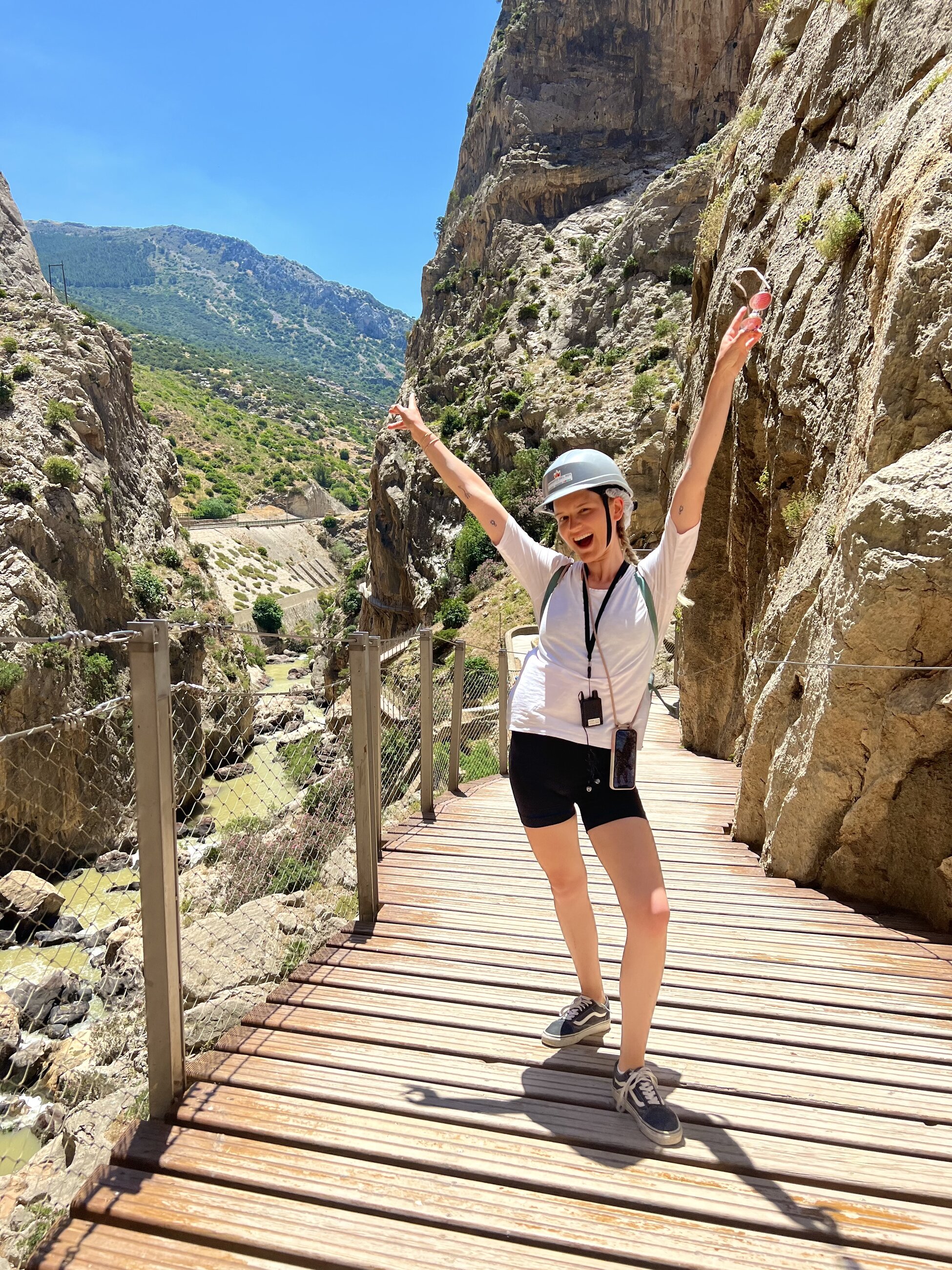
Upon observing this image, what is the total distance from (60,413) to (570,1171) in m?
33.8

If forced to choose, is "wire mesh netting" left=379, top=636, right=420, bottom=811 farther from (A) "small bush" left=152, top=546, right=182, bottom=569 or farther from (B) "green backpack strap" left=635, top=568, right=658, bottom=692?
(A) "small bush" left=152, top=546, right=182, bottom=569

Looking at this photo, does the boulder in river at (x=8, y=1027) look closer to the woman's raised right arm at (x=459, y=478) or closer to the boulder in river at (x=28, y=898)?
the boulder in river at (x=28, y=898)

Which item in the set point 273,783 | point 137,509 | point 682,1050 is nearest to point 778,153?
point 682,1050

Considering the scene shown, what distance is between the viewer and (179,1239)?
190 centimetres

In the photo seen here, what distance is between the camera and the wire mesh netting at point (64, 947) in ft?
13.6

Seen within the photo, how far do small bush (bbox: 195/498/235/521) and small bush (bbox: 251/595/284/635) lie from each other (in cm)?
1635

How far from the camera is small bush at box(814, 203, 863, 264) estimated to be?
5.14 m

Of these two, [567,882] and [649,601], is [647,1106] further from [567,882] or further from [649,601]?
[649,601]

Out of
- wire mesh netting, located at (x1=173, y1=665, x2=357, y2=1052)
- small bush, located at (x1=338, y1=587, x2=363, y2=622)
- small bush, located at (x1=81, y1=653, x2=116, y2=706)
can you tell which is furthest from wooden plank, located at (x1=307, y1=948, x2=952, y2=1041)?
small bush, located at (x1=338, y1=587, x2=363, y2=622)

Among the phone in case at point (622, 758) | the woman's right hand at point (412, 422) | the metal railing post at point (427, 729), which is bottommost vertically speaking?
the metal railing post at point (427, 729)

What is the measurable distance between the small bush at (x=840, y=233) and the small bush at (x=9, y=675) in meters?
23.2

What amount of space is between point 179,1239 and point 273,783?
893 inches

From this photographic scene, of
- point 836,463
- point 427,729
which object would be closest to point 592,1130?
point 427,729

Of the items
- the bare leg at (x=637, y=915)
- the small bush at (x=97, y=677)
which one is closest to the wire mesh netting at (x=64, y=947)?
the small bush at (x=97, y=677)
